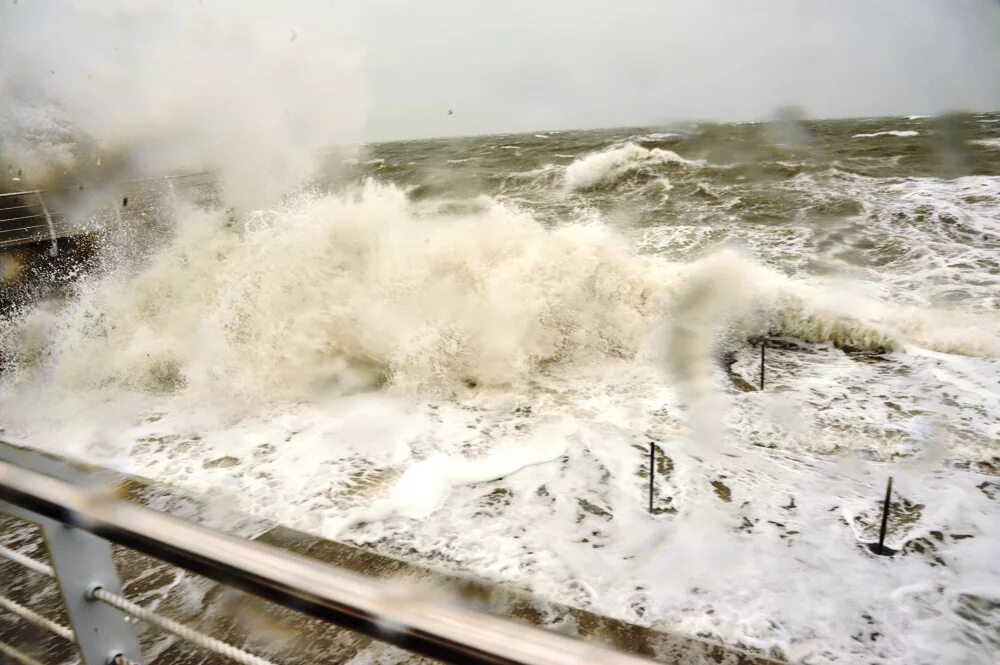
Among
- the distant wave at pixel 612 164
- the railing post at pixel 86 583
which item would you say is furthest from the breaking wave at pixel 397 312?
the distant wave at pixel 612 164

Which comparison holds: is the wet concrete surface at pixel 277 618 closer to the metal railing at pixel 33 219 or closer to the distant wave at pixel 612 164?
the metal railing at pixel 33 219

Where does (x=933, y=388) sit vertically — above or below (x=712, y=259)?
below

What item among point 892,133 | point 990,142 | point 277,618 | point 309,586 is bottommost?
point 277,618

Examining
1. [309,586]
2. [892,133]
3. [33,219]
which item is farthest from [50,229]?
[892,133]

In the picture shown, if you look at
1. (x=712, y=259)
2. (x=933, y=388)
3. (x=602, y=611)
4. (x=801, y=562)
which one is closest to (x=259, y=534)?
(x=602, y=611)

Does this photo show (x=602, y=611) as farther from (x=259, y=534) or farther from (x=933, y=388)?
(x=933, y=388)

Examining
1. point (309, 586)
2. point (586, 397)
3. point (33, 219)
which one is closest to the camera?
point (309, 586)

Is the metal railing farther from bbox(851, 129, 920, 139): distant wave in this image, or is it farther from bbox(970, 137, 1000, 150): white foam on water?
bbox(851, 129, 920, 139): distant wave

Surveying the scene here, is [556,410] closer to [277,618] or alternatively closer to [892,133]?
[277,618]
